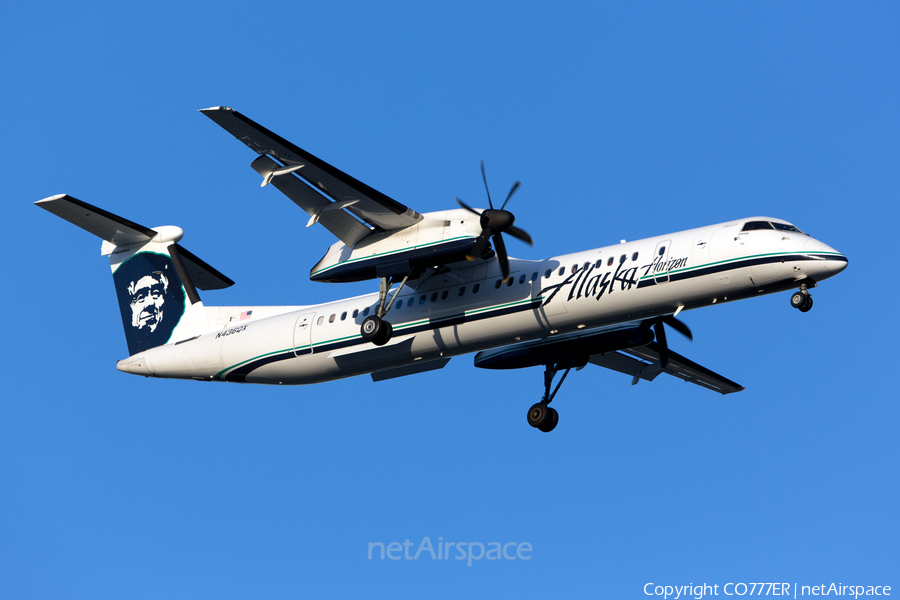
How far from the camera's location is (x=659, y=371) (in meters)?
22.7

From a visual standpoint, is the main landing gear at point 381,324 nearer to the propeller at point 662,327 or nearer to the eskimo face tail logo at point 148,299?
the propeller at point 662,327

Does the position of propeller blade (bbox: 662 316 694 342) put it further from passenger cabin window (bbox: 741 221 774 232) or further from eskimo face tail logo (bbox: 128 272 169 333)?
eskimo face tail logo (bbox: 128 272 169 333)

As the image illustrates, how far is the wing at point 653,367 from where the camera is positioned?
2223cm

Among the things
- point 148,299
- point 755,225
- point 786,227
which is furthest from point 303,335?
point 786,227

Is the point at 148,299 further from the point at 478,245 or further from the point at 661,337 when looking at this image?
the point at 661,337

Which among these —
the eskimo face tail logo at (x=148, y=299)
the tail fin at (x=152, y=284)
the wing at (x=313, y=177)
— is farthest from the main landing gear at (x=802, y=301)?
the eskimo face tail logo at (x=148, y=299)

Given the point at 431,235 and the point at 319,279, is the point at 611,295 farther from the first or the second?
the point at 319,279

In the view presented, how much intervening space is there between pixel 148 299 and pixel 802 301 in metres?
14.5

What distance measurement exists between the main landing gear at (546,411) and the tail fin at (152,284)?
772 cm

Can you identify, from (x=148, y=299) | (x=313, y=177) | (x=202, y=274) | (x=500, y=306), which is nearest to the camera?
(x=313, y=177)

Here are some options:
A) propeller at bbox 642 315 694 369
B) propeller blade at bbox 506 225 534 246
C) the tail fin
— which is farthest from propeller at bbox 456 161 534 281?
the tail fin

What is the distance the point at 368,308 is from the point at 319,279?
1.62m

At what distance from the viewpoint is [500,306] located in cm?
1850

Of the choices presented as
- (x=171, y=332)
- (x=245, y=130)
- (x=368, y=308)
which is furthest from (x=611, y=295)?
(x=171, y=332)
